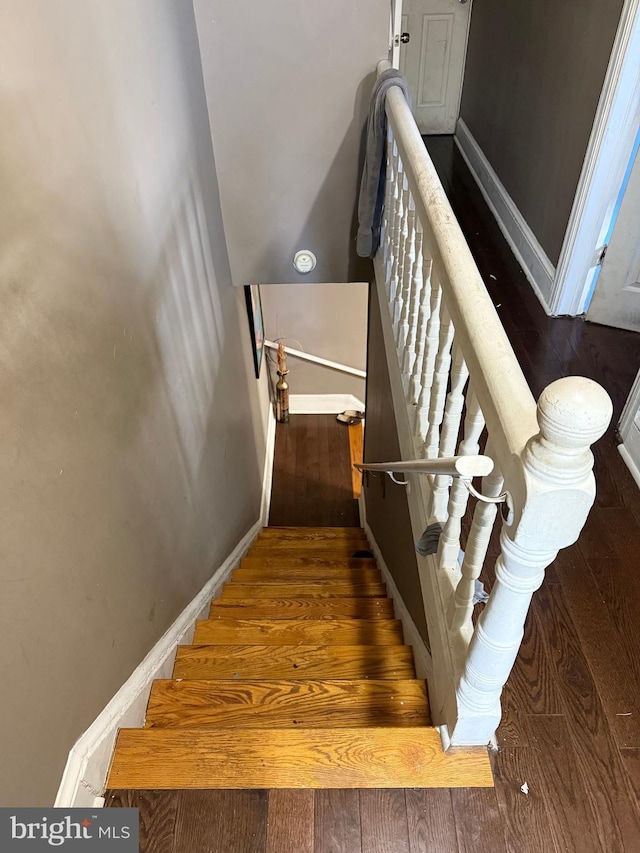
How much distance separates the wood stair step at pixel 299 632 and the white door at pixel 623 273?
194cm

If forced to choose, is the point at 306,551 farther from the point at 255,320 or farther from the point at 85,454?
the point at 85,454

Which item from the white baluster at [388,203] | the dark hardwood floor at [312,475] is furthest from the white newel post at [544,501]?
the dark hardwood floor at [312,475]

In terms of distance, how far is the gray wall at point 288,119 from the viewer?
249cm

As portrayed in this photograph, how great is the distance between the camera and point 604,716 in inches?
58.3

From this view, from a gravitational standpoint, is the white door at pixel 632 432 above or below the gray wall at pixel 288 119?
below

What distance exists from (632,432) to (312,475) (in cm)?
325

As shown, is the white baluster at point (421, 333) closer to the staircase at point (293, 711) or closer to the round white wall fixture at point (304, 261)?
the staircase at point (293, 711)

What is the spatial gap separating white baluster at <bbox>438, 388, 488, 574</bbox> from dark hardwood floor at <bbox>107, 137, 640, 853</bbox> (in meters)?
0.44

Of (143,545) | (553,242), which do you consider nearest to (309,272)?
(553,242)

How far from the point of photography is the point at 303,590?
8.61ft

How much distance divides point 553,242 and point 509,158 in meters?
1.06

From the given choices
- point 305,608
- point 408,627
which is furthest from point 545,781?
point 305,608

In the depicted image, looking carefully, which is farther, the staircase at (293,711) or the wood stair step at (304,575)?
the wood stair step at (304,575)

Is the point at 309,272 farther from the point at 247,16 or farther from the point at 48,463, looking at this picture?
the point at 48,463
